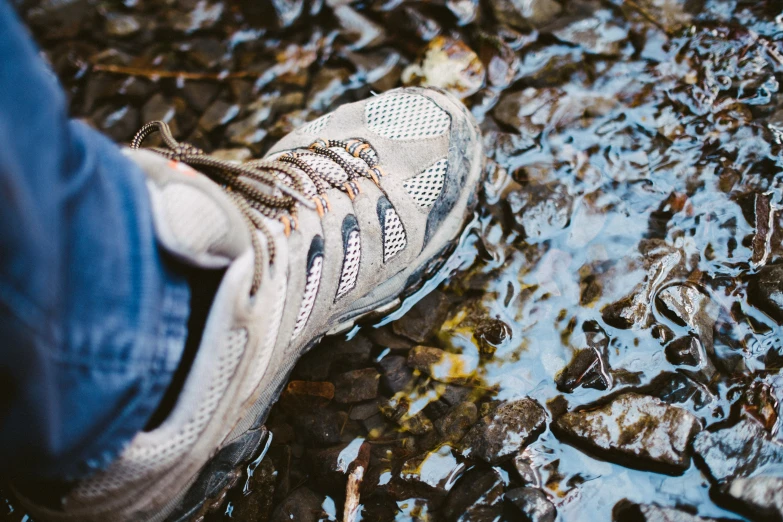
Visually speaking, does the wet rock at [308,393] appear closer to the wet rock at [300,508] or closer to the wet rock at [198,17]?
the wet rock at [300,508]

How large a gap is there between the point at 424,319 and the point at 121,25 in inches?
68.2

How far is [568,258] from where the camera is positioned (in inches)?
63.5

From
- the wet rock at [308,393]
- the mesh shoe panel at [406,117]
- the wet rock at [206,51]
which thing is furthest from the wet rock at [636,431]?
the wet rock at [206,51]

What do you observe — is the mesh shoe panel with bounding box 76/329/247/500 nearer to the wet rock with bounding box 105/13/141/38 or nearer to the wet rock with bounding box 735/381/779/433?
the wet rock with bounding box 735/381/779/433

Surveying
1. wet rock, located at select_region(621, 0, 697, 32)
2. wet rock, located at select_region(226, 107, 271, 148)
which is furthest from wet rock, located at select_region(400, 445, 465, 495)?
wet rock, located at select_region(621, 0, 697, 32)

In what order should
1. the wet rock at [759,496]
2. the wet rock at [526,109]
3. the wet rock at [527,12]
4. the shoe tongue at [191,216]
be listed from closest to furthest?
the shoe tongue at [191,216], the wet rock at [759,496], the wet rock at [526,109], the wet rock at [527,12]

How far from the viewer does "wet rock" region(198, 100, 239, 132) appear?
6.55 ft

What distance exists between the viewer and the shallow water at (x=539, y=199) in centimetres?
136

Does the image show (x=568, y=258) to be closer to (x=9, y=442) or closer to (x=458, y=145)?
(x=458, y=145)

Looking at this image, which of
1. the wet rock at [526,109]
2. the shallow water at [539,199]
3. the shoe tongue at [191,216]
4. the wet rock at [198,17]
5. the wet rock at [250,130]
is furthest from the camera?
the wet rock at [198,17]

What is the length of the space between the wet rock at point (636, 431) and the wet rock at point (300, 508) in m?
0.61

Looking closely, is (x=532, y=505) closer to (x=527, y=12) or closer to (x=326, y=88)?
(x=326, y=88)

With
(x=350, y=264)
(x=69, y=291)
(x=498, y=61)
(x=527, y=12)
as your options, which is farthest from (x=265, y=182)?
(x=527, y=12)

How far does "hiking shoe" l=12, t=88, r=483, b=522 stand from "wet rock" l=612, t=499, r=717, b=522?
2.52ft
